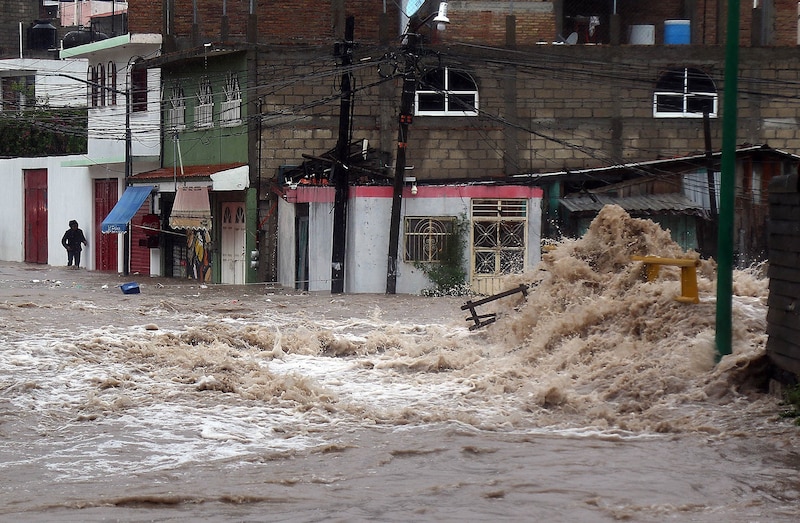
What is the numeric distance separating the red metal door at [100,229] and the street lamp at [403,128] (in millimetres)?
13643

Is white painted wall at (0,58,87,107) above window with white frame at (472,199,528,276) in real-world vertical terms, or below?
above

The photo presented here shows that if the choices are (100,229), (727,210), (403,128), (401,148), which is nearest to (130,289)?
(401,148)

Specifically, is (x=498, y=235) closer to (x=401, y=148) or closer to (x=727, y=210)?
(x=401, y=148)

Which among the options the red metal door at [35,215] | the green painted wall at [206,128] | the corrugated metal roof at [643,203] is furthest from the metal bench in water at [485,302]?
the red metal door at [35,215]


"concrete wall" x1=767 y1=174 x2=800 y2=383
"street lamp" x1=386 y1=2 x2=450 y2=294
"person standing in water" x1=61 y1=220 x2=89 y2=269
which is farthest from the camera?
"person standing in water" x1=61 y1=220 x2=89 y2=269

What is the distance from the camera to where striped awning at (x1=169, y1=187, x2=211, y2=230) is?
103 ft

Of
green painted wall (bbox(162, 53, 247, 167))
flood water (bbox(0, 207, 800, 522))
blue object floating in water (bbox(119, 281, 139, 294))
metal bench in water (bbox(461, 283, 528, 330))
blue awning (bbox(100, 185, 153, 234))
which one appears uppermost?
green painted wall (bbox(162, 53, 247, 167))

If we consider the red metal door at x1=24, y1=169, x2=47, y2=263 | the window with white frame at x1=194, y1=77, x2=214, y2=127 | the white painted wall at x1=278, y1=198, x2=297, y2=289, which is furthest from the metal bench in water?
the red metal door at x1=24, y1=169, x2=47, y2=263

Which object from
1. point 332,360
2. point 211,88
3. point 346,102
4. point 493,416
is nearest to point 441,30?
point 346,102

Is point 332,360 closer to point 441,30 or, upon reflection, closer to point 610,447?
point 610,447

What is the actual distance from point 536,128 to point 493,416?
18585 millimetres

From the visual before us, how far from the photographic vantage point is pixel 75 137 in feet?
154

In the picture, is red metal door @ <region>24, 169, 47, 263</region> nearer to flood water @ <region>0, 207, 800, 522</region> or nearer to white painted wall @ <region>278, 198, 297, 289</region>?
white painted wall @ <region>278, 198, 297, 289</region>

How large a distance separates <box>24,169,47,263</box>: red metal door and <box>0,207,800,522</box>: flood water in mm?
22733
